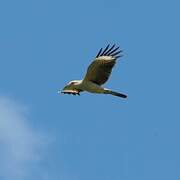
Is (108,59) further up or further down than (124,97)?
further up

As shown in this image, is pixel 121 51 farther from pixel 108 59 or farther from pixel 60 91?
pixel 60 91

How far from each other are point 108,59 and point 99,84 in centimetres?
99

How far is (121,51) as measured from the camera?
57.3 ft

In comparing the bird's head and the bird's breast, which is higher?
the bird's head

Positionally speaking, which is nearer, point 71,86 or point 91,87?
point 91,87

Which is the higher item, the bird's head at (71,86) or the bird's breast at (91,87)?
the bird's head at (71,86)

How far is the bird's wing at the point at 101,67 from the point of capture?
17.4 meters

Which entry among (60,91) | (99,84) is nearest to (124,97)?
(99,84)

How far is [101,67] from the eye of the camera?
17.5 metres

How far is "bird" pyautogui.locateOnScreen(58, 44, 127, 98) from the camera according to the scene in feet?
56.6

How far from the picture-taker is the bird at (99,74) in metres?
17.2

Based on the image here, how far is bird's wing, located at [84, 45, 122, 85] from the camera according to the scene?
1735 cm

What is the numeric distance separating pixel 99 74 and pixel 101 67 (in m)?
0.28

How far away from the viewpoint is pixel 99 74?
17516 mm
